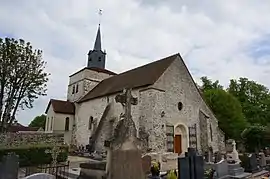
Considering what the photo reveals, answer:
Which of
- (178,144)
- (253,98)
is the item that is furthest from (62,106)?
(253,98)

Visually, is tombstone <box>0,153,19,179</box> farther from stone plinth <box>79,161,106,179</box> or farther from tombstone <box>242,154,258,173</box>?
tombstone <box>242,154,258,173</box>

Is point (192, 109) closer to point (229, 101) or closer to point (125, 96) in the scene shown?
point (229, 101)

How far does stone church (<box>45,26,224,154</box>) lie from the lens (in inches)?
683

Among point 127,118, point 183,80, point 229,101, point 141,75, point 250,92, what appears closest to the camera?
point 127,118

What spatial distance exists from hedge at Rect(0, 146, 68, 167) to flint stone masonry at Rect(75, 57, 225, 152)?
6243 millimetres

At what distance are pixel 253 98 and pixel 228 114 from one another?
922 cm

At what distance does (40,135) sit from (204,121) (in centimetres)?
1422

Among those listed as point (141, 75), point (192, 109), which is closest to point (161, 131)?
point (192, 109)

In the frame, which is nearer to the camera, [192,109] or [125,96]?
[125,96]

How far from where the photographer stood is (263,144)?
67.2ft

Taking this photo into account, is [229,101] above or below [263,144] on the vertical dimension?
above

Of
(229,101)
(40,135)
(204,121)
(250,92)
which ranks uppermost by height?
(250,92)

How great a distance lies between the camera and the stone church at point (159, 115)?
17344mm

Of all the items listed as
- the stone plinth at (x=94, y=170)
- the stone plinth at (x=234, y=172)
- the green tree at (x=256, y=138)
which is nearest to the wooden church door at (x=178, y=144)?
the green tree at (x=256, y=138)
